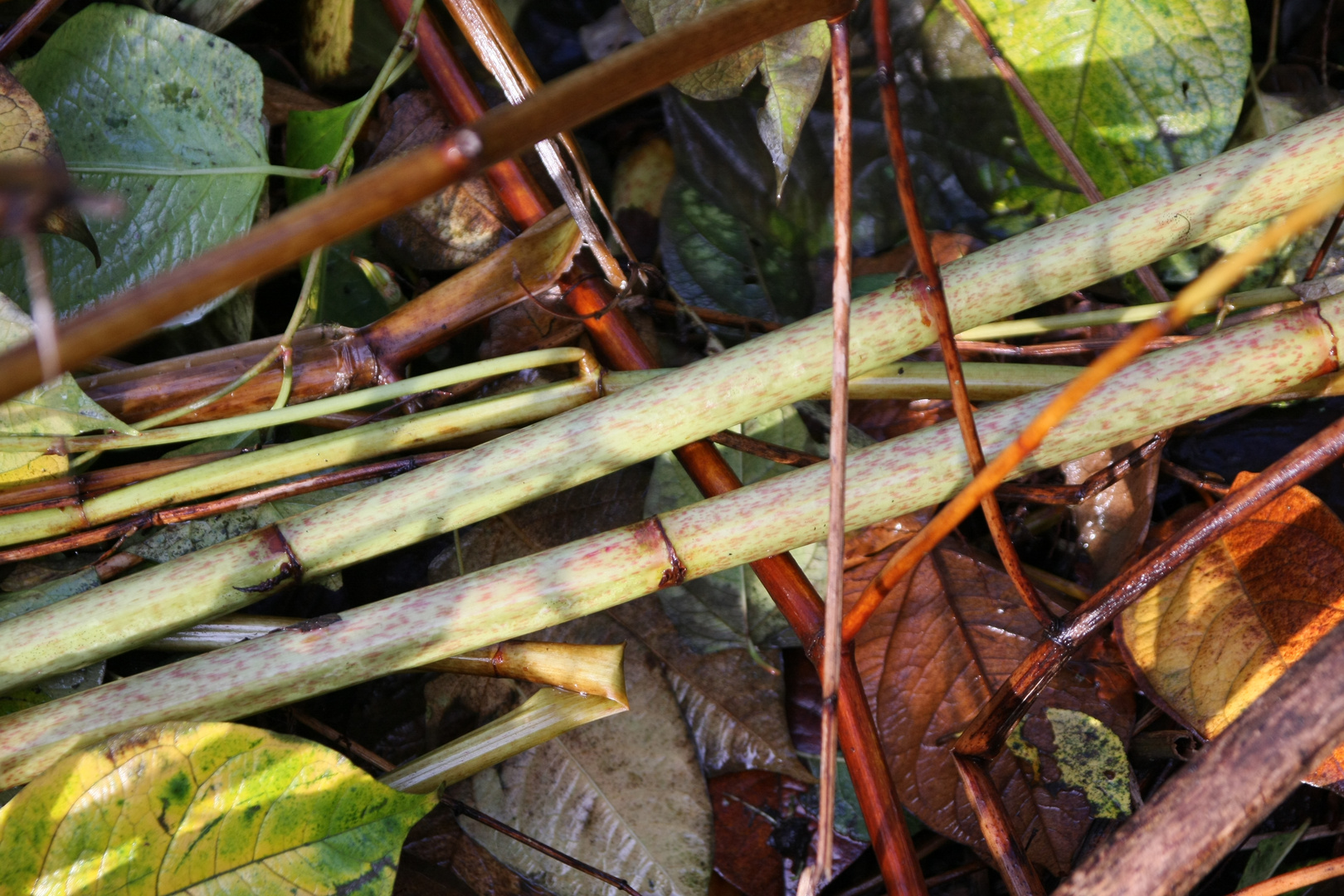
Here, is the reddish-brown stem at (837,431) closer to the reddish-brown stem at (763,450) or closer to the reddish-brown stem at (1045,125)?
the reddish-brown stem at (763,450)


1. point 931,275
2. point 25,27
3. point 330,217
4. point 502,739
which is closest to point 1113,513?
point 931,275

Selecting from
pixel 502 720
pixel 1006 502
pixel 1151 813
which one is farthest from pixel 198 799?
pixel 1006 502

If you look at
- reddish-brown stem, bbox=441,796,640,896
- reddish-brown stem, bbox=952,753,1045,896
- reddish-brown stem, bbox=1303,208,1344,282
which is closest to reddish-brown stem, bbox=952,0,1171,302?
reddish-brown stem, bbox=1303,208,1344,282

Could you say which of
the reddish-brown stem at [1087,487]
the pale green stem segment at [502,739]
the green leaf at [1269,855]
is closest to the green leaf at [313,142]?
the pale green stem segment at [502,739]

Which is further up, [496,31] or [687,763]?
[496,31]

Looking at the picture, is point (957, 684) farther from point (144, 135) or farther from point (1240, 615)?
point (144, 135)

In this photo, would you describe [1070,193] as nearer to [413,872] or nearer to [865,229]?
[865,229]
